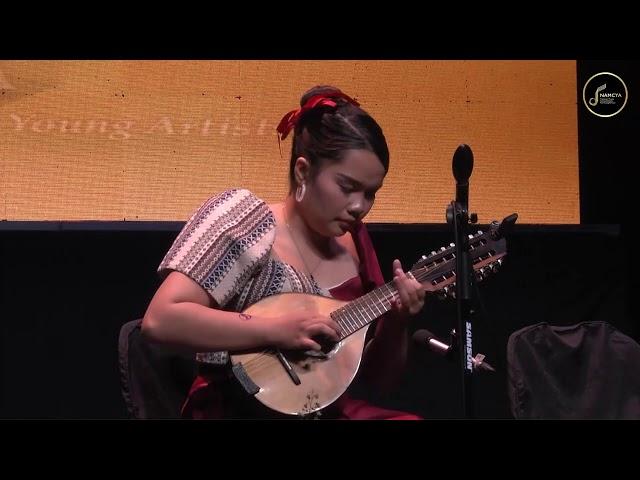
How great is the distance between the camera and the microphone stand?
72.2 inches

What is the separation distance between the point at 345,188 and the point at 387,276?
80 centimetres

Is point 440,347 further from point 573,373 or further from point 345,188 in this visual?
point 573,373

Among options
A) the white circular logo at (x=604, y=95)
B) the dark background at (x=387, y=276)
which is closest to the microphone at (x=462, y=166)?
the dark background at (x=387, y=276)

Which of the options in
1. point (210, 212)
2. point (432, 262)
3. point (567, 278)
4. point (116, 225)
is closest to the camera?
point (210, 212)

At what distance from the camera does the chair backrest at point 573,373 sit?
256 cm

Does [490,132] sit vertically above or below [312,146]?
above

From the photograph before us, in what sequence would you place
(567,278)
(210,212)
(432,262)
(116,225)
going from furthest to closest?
(567,278), (116,225), (432,262), (210,212)

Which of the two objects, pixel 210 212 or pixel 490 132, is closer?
pixel 210 212

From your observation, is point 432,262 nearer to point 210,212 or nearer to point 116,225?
point 210,212

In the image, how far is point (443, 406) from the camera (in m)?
3.04

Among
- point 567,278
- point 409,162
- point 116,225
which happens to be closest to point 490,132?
point 409,162

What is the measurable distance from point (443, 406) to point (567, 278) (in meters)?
0.63

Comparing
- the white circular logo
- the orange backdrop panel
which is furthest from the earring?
the white circular logo

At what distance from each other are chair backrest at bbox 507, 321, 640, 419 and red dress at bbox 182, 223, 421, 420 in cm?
52
